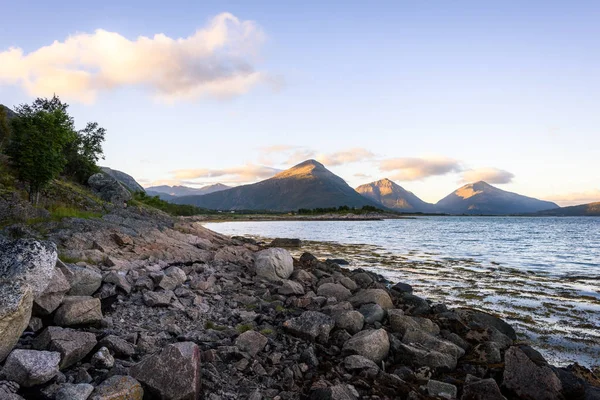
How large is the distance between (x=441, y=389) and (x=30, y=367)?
23.7ft

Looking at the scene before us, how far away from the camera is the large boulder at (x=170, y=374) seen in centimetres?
547

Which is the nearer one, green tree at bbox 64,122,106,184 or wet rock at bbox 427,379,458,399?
wet rock at bbox 427,379,458,399

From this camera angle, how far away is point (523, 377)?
23.7 feet

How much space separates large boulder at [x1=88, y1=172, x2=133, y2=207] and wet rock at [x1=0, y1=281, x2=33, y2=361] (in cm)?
3790

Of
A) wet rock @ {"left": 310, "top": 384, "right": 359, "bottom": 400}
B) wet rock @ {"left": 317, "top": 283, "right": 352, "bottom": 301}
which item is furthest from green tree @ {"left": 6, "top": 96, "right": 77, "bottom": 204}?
wet rock @ {"left": 310, "top": 384, "right": 359, "bottom": 400}

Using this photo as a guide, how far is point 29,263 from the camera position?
21.7 feet

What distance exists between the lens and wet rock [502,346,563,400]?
22.8 ft

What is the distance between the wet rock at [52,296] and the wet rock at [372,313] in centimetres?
787

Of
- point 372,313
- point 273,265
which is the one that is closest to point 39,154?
point 273,265

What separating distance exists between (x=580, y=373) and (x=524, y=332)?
154 inches

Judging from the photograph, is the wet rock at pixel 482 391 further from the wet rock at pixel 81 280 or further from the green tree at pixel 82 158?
the green tree at pixel 82 158

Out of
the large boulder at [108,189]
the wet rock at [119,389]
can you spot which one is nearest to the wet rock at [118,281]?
the wet rock at [119,389]

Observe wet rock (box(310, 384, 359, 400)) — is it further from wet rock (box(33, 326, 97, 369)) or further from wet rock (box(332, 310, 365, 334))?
wet rock (box(33, 326, 97, 369))

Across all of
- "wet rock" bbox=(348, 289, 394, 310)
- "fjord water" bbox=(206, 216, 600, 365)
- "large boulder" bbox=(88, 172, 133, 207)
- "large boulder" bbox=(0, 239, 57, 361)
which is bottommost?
"fjord water" bbox=(206, 216, 600, 365)
